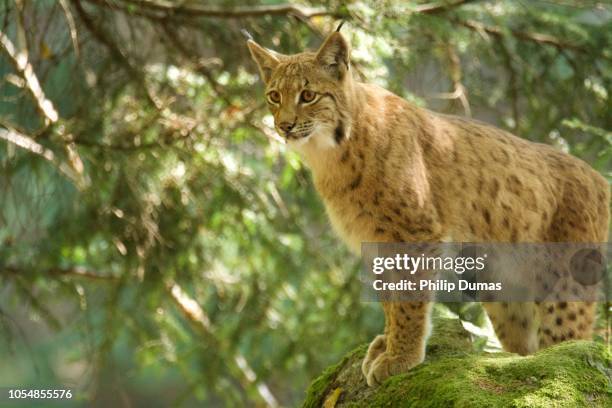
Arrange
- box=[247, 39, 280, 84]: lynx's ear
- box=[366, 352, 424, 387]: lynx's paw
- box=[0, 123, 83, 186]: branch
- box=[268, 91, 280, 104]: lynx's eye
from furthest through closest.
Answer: box=[0, 123, 83, 186]: branch
box=[247, 39, 280, 84]: lynx's ear
box=[268, 91, 280, 104]: lynx's eye
box=[366, 352, 424, 387]: lynx's paw

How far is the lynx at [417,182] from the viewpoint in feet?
15.9

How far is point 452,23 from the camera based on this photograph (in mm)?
7512

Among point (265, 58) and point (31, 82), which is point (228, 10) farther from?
point (265, 58)

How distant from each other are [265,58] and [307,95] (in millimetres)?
440

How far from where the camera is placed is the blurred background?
6.61 meters

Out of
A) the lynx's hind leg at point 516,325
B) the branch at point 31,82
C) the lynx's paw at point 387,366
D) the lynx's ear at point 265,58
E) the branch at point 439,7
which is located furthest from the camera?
the branch at point 439,7

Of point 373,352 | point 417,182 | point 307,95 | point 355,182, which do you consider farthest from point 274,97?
point 373,352

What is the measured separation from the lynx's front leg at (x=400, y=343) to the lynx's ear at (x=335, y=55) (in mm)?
1296

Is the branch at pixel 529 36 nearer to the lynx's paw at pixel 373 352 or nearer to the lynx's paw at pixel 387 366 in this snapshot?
the lynx's paw at pixel 373 352

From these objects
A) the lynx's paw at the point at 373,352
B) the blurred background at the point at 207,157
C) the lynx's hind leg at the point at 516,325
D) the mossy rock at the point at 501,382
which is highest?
the blurred background at the point at 207,157

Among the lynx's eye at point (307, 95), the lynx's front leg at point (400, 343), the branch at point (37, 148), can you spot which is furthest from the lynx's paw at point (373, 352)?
the branch at point (37, 148)

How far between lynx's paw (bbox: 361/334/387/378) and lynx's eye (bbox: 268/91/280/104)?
1.41m

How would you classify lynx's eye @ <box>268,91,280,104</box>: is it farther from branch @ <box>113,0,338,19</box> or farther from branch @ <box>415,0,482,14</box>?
branch @ <box>415,0,482,14</box>

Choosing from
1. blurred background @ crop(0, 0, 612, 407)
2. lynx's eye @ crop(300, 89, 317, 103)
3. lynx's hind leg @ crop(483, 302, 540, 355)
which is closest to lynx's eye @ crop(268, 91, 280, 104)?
lynx's eye @ crop(300, 89, 317, 103)
